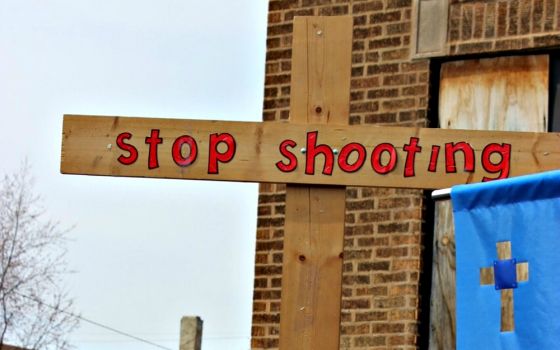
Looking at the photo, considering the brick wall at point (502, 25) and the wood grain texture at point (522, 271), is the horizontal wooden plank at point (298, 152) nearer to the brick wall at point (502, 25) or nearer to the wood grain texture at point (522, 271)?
the wood grain texture at point (522, 271)

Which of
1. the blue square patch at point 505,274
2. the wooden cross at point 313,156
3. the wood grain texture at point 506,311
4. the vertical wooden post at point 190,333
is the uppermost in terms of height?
the wooden cross at point 313,156

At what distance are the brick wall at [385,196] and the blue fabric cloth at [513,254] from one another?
321cm

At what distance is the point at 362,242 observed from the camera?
29.9 ft

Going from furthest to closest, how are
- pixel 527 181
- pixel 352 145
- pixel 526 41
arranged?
pixel 526 41 < pixel 352 145 < pixel 527 181

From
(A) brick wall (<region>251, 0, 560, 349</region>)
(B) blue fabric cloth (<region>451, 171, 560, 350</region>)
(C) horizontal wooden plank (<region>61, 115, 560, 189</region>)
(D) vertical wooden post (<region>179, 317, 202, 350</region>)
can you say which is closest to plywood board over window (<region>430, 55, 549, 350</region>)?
(A) brick wall (<region>251, 0, 560, 349</region>)

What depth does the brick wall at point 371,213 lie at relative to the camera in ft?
29.5

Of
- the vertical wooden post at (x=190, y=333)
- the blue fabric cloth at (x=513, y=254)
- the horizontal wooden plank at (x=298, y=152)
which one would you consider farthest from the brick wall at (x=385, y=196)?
the vertical wooden post at (x=190, y=333)

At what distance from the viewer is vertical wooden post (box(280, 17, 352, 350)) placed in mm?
→ 6273

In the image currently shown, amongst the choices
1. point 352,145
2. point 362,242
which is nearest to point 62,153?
point 352,145

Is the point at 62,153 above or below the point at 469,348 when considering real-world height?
above

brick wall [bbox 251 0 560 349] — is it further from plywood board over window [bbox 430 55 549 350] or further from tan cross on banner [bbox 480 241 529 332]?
tan cross on banner [bbox 480 241 529 332]

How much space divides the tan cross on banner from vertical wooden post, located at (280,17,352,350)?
0.86 m

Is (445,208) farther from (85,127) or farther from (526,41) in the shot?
(85,127)

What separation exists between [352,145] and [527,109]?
281 centimetres
